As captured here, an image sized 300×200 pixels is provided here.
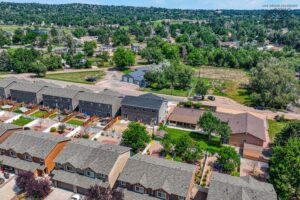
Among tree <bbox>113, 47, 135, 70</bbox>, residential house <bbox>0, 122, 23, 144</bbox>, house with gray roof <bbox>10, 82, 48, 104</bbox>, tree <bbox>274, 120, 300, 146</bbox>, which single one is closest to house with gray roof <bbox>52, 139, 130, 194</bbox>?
residential house <bbox>0, 122, 23, 144</bbox>

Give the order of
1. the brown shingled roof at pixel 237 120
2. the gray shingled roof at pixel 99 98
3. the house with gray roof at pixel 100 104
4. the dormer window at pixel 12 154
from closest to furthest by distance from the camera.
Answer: the dormer window at pixel 12 154, the brown shingled roof at pixel 237 120, the house with gray roof at pixel 100 104, the gray shingled roof at pixel 99 98

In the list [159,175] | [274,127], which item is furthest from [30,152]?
[274,127]

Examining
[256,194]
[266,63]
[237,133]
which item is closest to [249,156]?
[237,133]

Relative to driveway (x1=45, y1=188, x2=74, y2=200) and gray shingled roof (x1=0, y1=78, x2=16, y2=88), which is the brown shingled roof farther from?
gray shingled roof (x1=0, y1=78, x2=16, y2=88)

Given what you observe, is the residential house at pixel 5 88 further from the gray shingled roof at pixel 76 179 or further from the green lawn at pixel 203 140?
the green lawn at pixel 203 140

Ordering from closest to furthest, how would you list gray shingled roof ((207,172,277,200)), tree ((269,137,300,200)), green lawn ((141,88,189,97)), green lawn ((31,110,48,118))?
gray shingled roof ((207,172,277,200)) < tree ((269,137,300,200)) < green lawn ((31,110,48,118)) < green lawn ((141,88,189,97))

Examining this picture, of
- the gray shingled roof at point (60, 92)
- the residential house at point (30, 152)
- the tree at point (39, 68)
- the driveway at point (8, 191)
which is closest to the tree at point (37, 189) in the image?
the driveway at point (8, 191)

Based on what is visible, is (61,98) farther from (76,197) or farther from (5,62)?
(5,62)
